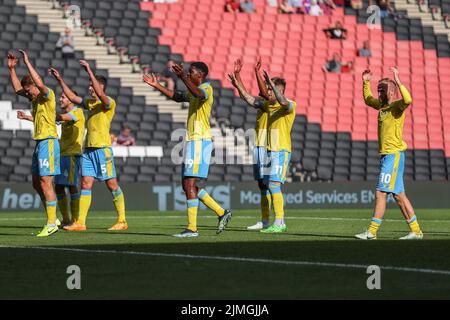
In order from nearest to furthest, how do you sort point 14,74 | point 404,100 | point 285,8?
point 404,100, point 14,74, point 285,8

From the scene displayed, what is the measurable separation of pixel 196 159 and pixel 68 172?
370 centimetres

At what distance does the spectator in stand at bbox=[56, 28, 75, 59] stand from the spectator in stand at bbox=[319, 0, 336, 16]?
1024cm

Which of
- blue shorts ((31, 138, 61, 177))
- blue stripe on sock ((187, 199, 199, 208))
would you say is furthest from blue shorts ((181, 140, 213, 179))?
blue shorts ((31, 138, 61, 177))

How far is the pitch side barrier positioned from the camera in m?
26.2

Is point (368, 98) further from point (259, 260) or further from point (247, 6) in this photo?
point (247, 6)

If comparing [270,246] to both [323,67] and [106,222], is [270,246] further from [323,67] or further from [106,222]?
[323,67]

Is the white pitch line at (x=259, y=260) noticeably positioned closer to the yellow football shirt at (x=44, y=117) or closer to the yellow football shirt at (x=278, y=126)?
the yellow football shirt at (x=44, y=117)

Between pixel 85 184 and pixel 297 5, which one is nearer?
pixel 85 184

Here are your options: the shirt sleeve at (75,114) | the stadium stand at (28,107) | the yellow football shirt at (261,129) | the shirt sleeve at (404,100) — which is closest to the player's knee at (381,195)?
the shirt sleeve at (404,100)

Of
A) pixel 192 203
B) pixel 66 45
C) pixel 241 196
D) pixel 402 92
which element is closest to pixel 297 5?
pixel 66 45

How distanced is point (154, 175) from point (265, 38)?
880cm

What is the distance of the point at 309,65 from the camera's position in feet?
115

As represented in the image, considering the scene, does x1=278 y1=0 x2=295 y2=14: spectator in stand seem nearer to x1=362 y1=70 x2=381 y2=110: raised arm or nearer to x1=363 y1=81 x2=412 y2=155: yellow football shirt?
x1=362 y1=70 x2=381 y2=110: raised arm
